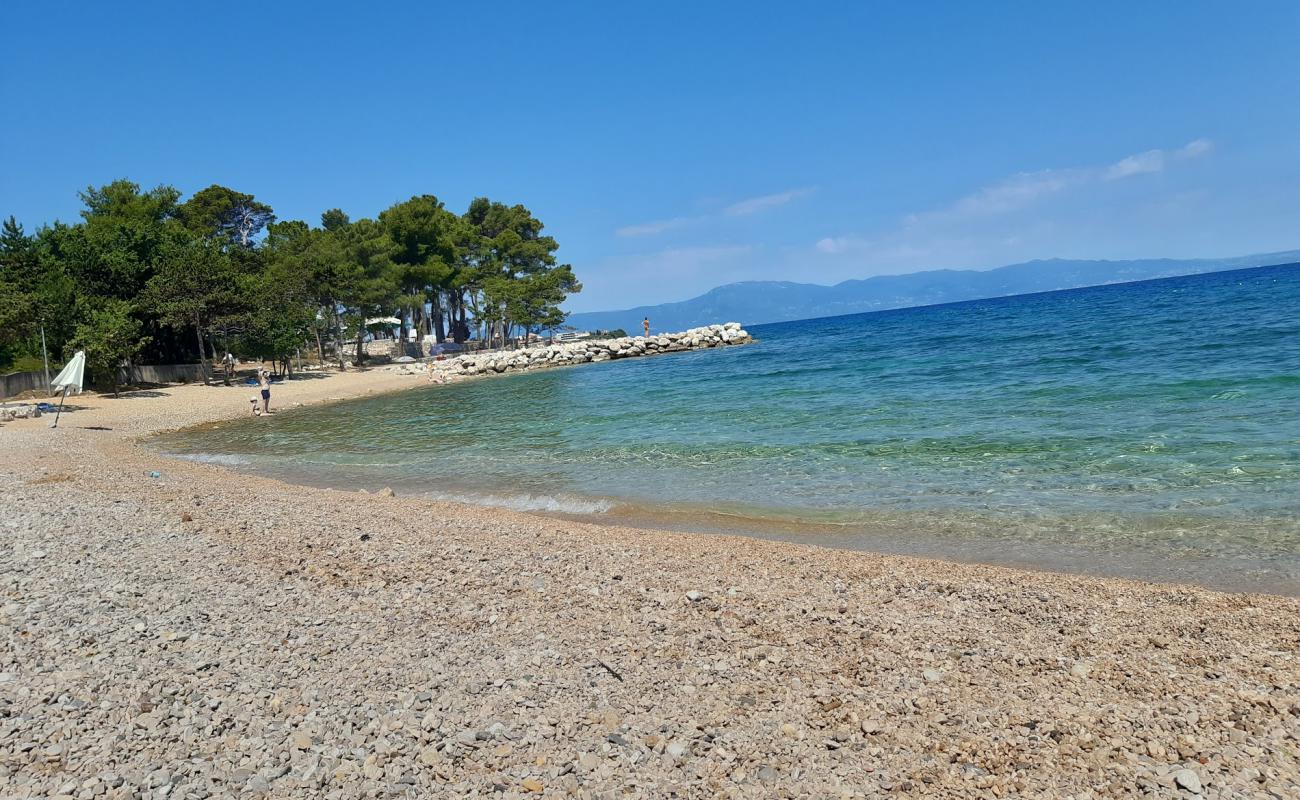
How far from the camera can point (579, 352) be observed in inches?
2192

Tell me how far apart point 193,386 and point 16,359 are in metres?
7.19

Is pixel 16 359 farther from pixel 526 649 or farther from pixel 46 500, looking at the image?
pixel 526 649

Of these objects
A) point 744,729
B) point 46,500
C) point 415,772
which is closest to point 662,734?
point 744,729

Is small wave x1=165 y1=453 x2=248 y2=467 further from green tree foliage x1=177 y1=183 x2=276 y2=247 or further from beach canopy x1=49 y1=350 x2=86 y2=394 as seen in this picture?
green tree foliage x1=177 y1=183 x2=276 y2=247

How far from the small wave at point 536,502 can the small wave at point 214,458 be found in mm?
7072

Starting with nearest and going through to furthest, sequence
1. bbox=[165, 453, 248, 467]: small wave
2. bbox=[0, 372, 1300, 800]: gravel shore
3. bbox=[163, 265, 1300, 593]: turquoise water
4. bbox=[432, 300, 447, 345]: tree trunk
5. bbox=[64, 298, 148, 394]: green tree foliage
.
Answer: bbox=[0, 372, 1300, 800]: gravel shore
bbox=[163, 265, 1300, 593]: turquoise water
bbox=[165, 453, 248, 467]: small wave
bbox=[64, 298, 148, 394]: green tree foliage
bbox=[432, 300, 447, 345]: tree trunk

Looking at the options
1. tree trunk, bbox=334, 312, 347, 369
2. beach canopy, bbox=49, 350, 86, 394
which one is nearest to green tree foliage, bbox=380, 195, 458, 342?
tree trunk, bbox=334, 312, 347, 369

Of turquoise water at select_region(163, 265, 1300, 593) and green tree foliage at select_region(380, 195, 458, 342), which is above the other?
green tree foliage at select_region(380, 195, 458, 342)

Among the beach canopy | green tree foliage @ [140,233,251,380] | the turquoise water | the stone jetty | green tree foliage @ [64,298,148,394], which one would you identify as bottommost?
the turquoise water

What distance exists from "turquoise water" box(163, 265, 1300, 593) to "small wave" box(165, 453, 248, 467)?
0.17m

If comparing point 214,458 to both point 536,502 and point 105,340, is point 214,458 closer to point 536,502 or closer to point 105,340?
point 536,502

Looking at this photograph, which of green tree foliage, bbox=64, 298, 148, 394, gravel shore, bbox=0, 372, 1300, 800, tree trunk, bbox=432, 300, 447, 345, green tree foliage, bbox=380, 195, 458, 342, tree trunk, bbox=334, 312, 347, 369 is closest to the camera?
gravel shore, bbox=0, 372, 1300, 800

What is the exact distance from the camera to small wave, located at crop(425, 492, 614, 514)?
34.4 feet

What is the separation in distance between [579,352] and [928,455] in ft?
147
